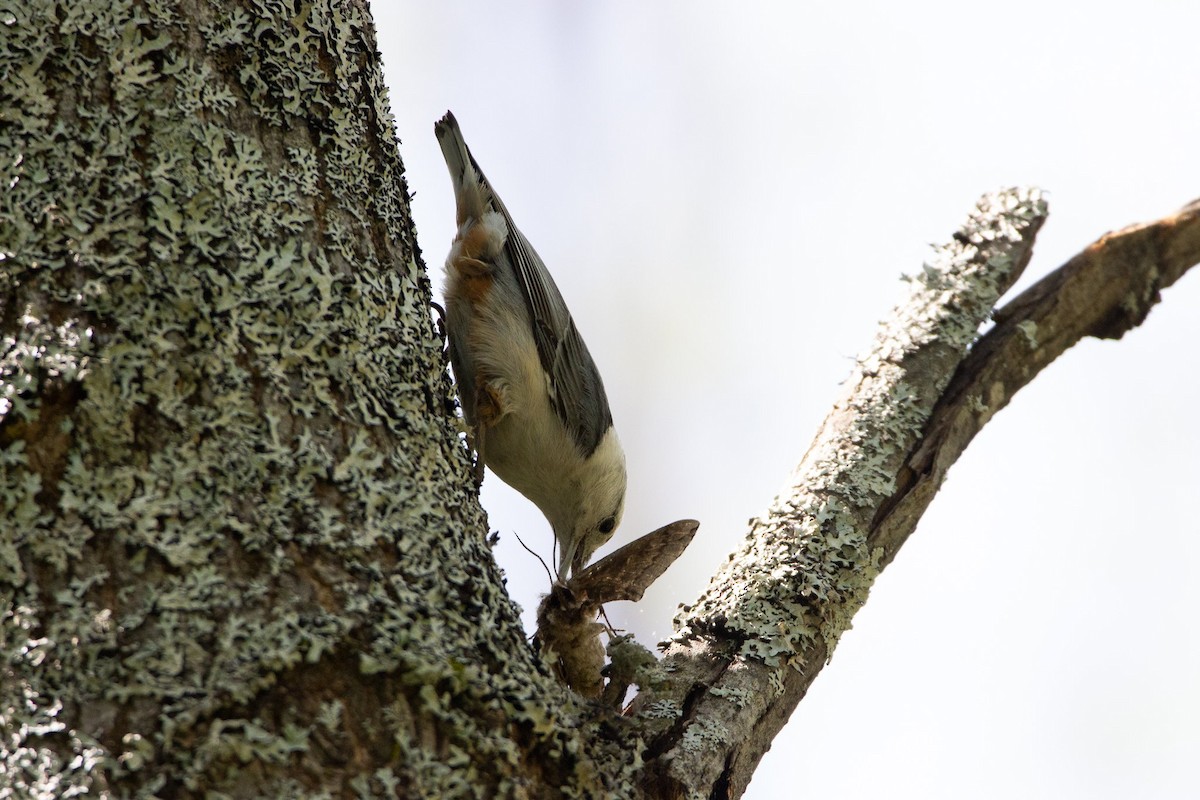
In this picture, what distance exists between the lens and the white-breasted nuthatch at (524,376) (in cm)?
321

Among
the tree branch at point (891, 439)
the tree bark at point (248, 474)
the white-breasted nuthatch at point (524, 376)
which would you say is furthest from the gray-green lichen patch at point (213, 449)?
the white-breasted nuthatch at point (524, 376)

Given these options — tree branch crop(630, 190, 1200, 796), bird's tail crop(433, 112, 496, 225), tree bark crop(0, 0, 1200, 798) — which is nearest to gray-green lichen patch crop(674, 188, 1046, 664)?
tree branch crop(630, 190, 1200, 796)

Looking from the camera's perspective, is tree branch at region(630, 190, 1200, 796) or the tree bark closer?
the tree bark

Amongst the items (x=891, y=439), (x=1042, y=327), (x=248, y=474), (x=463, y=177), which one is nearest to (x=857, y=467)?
(x=891, y=439)

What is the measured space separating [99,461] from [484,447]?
2164mm

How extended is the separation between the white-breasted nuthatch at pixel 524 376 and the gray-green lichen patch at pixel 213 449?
1578mm

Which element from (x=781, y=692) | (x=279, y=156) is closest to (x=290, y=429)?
(x=279, y=156)

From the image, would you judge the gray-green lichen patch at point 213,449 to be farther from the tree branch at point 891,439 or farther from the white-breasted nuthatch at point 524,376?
the white-breasted nuthatch at point 524,376

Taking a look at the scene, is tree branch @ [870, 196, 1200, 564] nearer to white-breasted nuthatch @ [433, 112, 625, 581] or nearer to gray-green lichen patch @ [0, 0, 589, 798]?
gray-green lichen patch @ [0, 0, 589, 798]

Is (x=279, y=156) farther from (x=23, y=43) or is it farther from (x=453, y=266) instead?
(x=453, y=266)

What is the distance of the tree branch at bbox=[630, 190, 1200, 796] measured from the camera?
6.11 feet

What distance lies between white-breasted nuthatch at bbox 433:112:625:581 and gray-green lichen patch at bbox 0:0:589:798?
5.18ft

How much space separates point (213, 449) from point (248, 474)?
5 cm

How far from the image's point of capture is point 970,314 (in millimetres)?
2070
